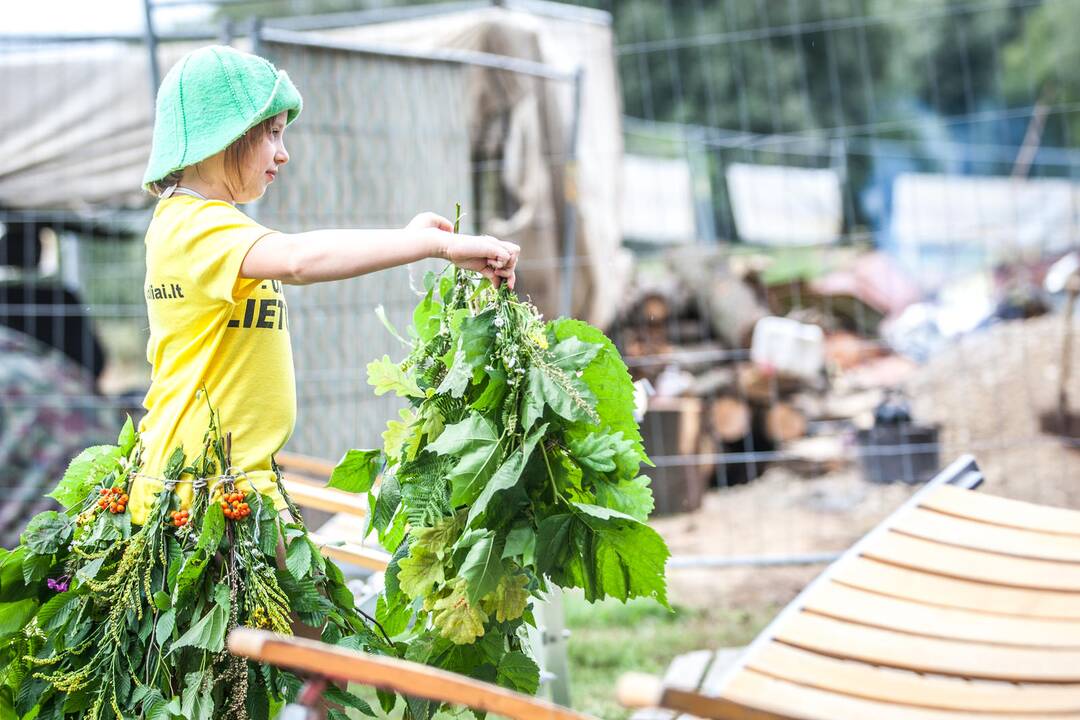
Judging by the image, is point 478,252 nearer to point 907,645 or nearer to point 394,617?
point 394,617

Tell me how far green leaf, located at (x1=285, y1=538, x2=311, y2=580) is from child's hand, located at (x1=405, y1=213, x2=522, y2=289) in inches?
24.3

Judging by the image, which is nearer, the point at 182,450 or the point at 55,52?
the point at 182,450

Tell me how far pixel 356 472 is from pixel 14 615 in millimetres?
679

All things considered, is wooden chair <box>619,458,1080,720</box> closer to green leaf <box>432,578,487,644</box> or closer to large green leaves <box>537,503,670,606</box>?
large green leaves <box>537,503,670,606</box>

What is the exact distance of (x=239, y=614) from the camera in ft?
6.34

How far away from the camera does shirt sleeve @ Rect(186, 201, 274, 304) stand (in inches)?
73.5

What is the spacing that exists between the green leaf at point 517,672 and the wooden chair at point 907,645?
31 cm

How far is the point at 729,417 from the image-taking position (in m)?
8.36

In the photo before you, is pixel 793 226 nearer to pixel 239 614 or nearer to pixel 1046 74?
pixel 1046 74

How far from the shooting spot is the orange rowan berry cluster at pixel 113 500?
2.07 metres

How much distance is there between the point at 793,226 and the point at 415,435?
41.6 feet

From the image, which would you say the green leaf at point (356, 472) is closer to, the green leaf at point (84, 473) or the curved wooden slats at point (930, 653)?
the green leaf at point (84, 473)

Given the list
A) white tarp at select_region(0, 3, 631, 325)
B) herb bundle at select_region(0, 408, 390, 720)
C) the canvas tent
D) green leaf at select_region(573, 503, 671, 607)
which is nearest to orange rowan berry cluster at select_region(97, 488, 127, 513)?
herb bundle at select_region(0, 408, 390, 720)

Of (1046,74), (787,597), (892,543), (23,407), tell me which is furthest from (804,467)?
(1046,74)
